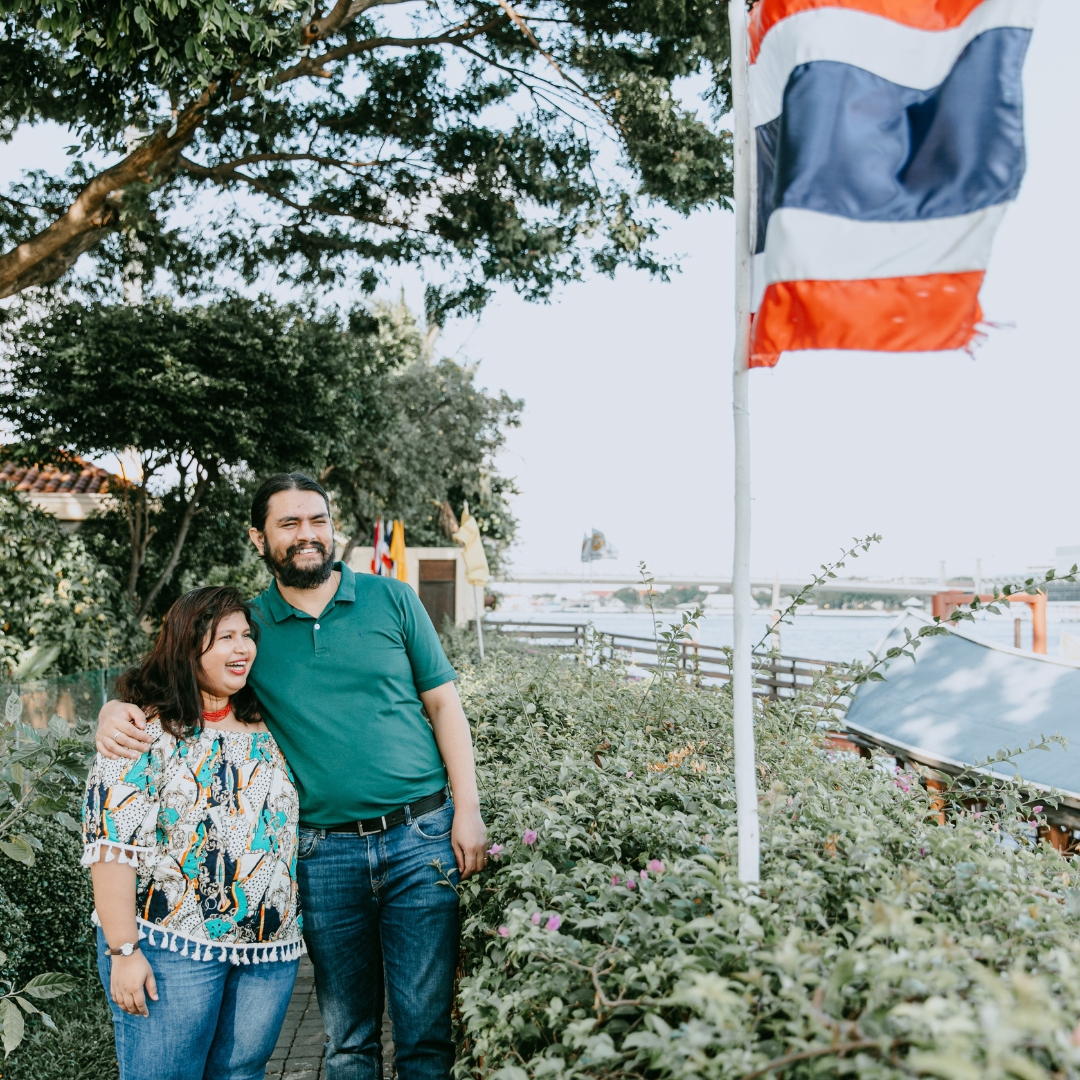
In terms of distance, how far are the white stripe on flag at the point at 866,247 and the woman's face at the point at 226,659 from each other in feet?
5.56

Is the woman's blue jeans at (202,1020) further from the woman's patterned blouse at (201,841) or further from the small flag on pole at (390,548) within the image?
the small flag on pole at (390,548)

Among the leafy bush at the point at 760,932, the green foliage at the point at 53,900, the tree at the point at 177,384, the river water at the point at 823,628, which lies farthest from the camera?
the tree at the point at 177,384

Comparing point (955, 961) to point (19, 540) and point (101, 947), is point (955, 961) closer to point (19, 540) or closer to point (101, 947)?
point (101, 947)

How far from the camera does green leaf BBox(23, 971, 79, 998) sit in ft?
8.69

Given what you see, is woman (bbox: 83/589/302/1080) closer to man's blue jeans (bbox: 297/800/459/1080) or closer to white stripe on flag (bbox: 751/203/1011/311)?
man's blue jeans (bbox: 297/800/459/1080)

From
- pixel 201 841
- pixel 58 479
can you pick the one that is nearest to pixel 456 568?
pixel 58 479

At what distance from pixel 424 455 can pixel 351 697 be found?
17054 mm

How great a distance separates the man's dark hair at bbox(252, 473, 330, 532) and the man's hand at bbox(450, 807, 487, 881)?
103 centimetres

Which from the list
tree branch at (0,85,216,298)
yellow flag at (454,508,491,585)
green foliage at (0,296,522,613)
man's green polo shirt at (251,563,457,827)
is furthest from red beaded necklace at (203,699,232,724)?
yellow flag at (454,508,491,585)

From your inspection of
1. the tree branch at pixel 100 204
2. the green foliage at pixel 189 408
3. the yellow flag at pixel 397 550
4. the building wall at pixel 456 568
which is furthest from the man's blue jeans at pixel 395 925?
the building wall at pixel 456 568

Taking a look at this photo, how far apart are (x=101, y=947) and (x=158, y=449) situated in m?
11.7

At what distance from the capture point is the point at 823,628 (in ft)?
282

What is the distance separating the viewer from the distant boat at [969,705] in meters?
8.31

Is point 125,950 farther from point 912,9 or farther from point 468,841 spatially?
point 912,9
